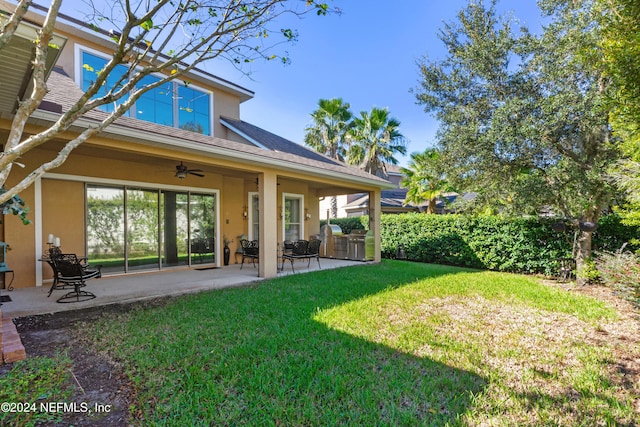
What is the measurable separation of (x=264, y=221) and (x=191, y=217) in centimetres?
335

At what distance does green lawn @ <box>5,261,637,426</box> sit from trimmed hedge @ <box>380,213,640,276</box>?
307 cm

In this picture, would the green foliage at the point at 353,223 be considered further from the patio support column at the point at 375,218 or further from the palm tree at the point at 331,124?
the palm tree at the point at 331,124

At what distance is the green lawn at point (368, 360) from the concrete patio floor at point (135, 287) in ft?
3.62

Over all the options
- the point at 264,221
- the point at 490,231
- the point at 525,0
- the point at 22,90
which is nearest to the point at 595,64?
the point at 525,0

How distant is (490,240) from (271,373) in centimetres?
987

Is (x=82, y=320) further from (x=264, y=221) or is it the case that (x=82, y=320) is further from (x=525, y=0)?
(x=525, y=0)

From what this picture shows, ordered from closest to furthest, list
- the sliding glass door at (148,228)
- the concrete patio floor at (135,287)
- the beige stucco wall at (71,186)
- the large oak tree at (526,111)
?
the concrete patio floor at (135,287), the large oak tree at (526,111), the beige stucco wall at (71,186), the sliding glass door at (148,228)

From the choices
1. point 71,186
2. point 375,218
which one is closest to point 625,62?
point 375,218

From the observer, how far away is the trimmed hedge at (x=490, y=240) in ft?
28.6

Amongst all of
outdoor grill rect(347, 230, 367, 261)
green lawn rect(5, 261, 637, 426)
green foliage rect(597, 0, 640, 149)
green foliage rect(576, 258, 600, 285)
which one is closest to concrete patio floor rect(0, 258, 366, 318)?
green lawn rect(5, 261, 637, 426)

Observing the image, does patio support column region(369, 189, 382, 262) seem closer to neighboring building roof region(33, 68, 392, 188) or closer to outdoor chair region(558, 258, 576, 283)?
neighboring building roof region(33, 68, 392, 188)

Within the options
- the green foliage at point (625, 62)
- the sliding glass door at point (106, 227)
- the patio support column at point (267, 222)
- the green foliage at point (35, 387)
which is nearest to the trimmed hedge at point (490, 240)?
the green foliage at point (625, 62)

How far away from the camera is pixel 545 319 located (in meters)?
5.46

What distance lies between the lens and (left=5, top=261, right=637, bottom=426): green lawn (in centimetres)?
283
